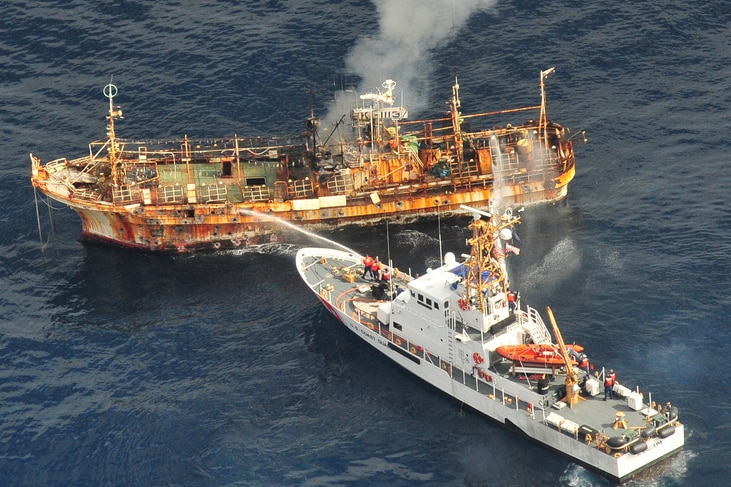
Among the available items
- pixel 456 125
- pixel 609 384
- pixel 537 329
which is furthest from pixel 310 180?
pixel 609 384

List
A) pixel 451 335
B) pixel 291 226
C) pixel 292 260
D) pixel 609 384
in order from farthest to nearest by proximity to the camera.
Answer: pixel 291 226 → pixel 292 260 → pixel 451 335 → pixel 609 384

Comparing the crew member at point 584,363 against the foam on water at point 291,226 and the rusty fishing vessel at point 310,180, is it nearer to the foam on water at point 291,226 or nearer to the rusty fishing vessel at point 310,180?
Result: the rusty fishing vessel at point 310,180

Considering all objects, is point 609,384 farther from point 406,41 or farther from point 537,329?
point 406,41

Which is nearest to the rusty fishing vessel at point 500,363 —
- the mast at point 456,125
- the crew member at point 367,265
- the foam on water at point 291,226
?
the crew member at point 367,265

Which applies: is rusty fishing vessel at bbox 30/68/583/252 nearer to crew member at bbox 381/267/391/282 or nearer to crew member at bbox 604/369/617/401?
crew member at bbox 381/267/391/282

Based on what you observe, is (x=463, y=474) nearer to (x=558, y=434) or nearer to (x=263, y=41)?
(x=558, y=434)

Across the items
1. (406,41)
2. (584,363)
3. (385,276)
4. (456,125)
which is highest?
(406,41)

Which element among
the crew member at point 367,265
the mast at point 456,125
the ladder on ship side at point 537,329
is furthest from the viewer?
the mast at point 456,125
